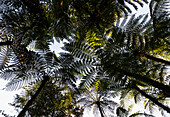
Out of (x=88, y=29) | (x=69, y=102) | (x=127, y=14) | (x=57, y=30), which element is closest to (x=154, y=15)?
(x=127, y=14)

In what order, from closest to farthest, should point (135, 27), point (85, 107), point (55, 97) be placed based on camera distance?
point (135, 27) < point (55, 97) < point (85, 107)

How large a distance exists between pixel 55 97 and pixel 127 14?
3669 millimetres

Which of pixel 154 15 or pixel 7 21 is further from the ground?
pixel 7 21

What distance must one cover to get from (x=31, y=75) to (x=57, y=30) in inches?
58.3

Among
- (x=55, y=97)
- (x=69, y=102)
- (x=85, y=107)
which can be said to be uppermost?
(x=55, y=97)

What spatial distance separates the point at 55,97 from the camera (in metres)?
3.30

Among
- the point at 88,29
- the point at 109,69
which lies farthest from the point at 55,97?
the point at 88,29

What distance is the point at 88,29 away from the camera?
342cm

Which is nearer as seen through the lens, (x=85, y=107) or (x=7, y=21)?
(x=7, y=21)

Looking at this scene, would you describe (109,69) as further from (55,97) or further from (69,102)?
(69,102)

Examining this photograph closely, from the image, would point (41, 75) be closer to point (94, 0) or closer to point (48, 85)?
point (48, 85)

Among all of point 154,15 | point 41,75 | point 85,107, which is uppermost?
point 154,15

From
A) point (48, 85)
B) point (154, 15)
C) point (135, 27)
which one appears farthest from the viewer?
point (48, 85)

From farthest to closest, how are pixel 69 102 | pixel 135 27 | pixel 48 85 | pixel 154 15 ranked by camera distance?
1. pixel 69 102
2. pixel 48 85
3. pixel 135 27
4. pixel 154 15
